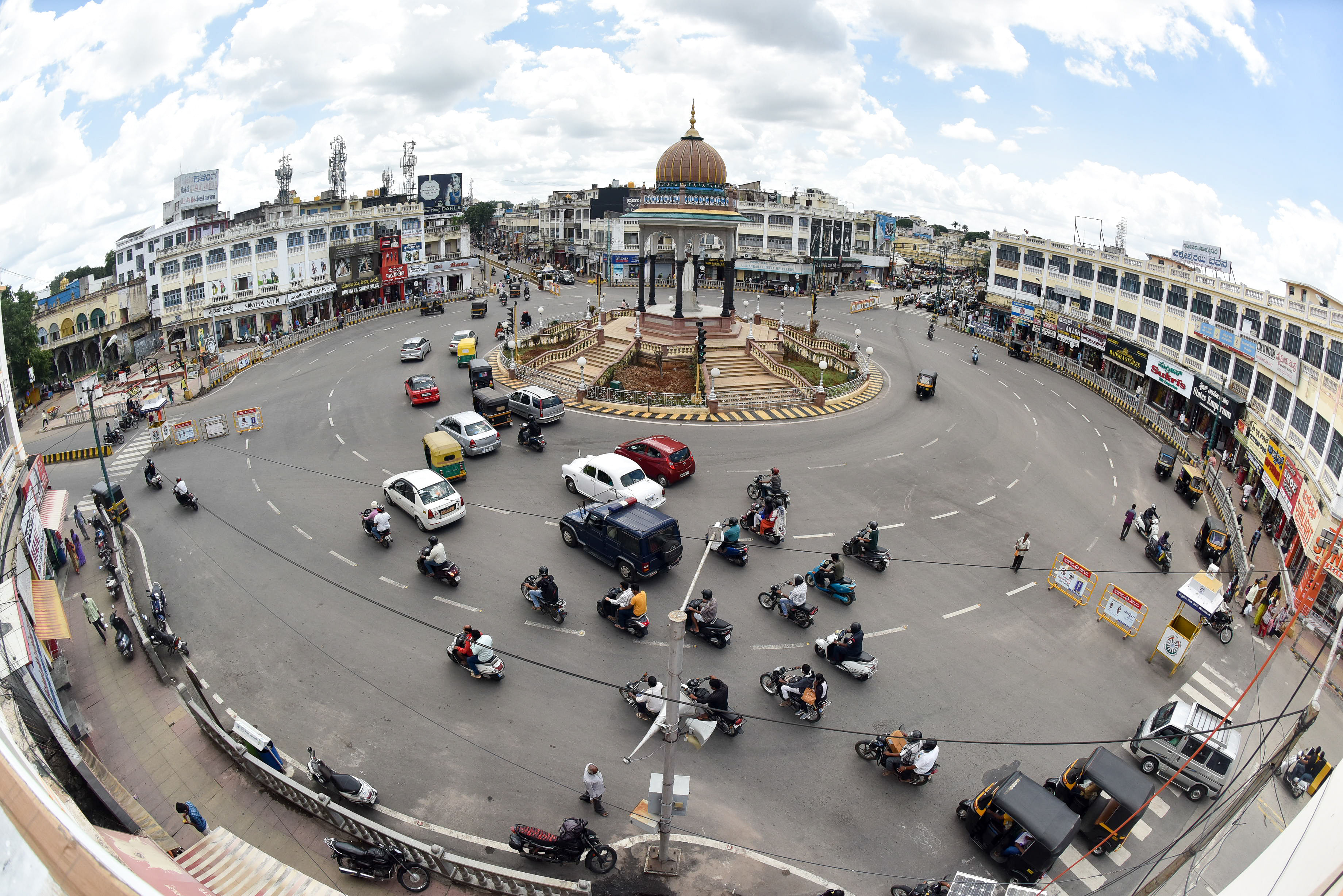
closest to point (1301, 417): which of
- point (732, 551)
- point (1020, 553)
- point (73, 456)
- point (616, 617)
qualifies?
point (1020, 553)

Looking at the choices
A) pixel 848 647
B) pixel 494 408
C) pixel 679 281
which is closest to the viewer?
pixel 848 647

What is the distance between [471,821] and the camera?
1127 centimetres

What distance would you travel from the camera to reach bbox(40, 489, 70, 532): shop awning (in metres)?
18.6

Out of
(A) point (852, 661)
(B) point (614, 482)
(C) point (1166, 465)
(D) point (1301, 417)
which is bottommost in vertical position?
(A) point (852, 661)

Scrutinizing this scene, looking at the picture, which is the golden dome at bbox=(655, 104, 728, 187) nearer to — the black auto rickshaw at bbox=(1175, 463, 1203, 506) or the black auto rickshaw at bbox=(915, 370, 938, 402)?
the black auto rickshaw at bbox=(915, 370, 938, 402)

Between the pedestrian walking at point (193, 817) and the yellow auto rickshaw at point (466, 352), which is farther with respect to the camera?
the yellow auto rickshaw at point (466, 352)

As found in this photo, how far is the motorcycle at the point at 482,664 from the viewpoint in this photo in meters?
14.1

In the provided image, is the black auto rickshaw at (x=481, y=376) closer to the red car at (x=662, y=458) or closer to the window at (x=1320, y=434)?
the red car at (x=662, y=458)

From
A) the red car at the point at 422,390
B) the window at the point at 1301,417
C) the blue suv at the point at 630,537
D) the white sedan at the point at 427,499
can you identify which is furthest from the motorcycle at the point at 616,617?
the window at the point at 1301,417

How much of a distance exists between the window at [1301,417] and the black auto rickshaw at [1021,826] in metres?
21.7

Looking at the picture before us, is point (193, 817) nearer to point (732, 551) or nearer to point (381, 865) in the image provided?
point (381, 865)

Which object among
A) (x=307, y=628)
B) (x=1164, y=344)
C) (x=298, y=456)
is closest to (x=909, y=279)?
(x=1164, y=344)

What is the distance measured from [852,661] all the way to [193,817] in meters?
12.1

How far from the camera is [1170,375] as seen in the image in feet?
119
